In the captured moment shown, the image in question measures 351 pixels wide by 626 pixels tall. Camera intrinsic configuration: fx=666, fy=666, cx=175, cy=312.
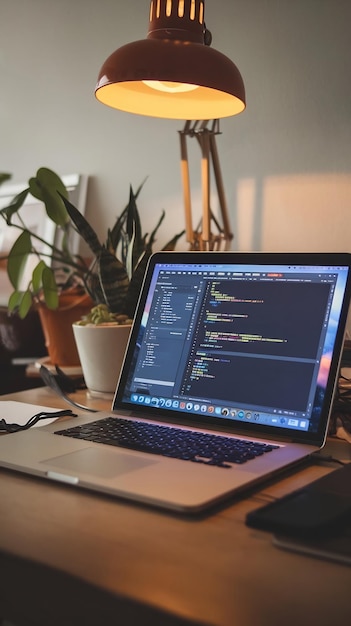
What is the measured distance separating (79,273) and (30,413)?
35 cm

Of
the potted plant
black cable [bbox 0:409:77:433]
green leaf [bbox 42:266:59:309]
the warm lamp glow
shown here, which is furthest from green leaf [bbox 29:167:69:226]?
black cable [bbox 0:409:77:433]

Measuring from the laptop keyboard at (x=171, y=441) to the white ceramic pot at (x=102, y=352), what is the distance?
202 mm

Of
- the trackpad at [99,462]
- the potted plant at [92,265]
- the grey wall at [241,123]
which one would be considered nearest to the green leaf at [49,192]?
the potted plant at [92,265]

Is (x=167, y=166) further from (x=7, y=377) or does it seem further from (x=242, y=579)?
(x=242, y=579)

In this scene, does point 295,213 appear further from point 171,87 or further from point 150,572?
point 150,572

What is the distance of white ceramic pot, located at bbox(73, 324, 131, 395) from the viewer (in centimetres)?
104

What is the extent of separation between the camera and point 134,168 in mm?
1585

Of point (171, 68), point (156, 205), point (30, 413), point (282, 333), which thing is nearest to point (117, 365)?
point (30, 413)

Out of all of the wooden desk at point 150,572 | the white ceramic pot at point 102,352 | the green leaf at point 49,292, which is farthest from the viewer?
the green leaf at point 49,292

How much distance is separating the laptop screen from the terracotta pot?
0.33 meters

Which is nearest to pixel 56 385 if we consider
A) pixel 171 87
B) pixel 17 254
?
pixel 17 254

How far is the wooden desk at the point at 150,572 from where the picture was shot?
42 cm

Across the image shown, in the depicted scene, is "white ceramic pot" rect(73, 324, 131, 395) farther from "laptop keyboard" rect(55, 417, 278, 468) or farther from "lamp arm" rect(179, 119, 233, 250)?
"lamp arm" rect(179, 119, 233, 250)

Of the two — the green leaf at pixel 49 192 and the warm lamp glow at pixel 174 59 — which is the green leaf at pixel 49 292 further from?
the warm lamp glow at pixel 174 59
